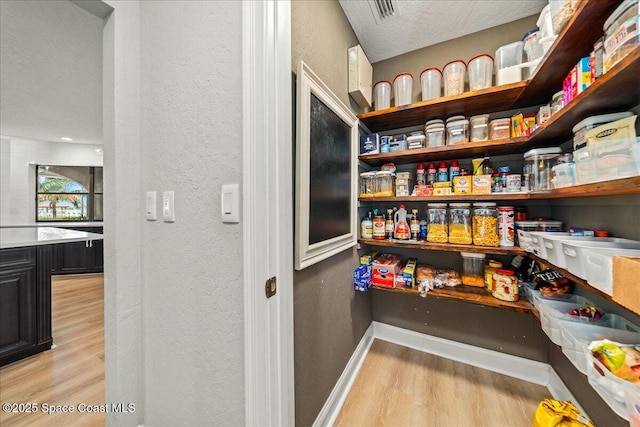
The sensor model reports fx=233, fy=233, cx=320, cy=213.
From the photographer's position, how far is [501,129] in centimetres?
152

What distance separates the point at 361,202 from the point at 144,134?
1.42m

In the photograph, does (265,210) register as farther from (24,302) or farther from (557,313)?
(24,302)

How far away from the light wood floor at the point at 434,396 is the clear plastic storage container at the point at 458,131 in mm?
1648

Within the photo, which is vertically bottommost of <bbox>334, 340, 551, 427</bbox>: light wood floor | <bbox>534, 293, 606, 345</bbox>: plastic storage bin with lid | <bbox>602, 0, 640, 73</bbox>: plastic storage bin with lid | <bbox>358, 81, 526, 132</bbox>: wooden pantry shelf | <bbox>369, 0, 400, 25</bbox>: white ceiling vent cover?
<bbox>334, 340, 551, 427</bbox>: light wood floor

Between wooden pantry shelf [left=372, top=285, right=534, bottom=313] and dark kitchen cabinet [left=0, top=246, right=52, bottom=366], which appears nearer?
wooden pantry shelf [left=372, top=285, right=534, bottom=313]

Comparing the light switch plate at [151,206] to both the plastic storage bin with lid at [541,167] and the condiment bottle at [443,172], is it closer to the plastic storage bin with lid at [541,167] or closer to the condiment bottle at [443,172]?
the condiment bottle at [443,172]

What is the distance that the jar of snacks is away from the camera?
1440 mm

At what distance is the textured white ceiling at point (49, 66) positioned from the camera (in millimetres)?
1584

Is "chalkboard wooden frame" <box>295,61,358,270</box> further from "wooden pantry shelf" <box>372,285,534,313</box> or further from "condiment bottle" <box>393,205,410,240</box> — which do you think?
"wooden pantry shelf" <box>372,285,534,313</box>

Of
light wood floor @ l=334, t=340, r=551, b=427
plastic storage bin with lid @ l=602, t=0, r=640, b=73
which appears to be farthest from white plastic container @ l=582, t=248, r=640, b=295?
light wood floor @ l=334, t=340, r=551, b=427

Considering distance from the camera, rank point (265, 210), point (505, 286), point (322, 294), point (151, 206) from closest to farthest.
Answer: point (265, 210) → point (151, 206) → point (322, 294) → point (505, 286)

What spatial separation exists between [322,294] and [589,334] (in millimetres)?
1109

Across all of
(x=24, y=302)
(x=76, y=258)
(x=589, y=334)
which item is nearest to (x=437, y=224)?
(x=589, y=334)

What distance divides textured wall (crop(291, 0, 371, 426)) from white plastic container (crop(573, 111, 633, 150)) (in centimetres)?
116
